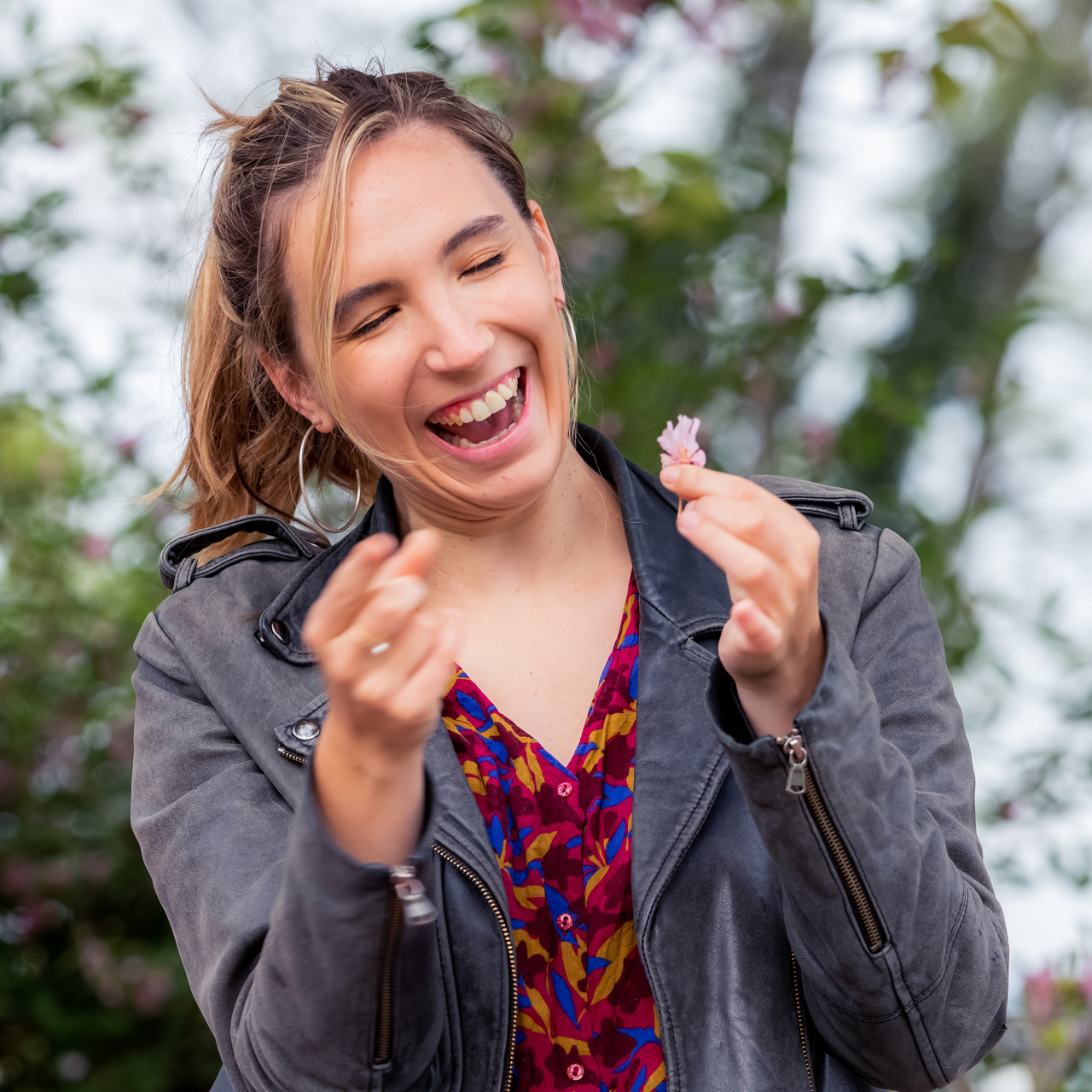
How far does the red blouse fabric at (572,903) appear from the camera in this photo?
1.42 meters

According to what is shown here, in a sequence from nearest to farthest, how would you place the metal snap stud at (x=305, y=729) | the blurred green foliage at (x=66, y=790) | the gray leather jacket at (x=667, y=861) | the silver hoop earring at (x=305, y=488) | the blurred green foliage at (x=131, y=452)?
the gray leather jacket at (x=667, y=861)
the metal snap stud at (x=305, y=729)
the silver hoop earring at (x=305, y=488)
the blurred green foliage at (x=131, y=452)
the blurred green foliage at (x=66, y=790)

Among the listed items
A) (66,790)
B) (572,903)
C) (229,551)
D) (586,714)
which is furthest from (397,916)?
(66,790)

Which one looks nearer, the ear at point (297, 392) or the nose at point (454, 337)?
the nose at point (454, 337)

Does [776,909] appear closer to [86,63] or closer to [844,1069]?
[844,1069]

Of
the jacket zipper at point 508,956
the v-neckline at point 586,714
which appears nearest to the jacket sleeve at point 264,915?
the jacket zipper at point 508,956

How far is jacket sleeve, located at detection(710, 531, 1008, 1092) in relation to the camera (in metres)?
1.15

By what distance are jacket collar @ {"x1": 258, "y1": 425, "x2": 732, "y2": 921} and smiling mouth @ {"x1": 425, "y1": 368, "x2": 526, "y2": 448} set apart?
212 mm

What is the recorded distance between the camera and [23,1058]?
10.4ft

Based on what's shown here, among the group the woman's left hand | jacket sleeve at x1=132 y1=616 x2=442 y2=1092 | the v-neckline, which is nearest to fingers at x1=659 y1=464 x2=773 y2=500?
the woman's left hand

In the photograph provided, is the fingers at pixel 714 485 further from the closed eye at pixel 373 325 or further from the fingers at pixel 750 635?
the closed eye at pixel 373 325

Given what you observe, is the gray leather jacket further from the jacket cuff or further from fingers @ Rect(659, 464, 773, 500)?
fingers @ Rect(659, 464, 773, 500)

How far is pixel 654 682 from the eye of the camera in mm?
1505

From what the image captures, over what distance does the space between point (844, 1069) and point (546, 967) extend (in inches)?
14.3

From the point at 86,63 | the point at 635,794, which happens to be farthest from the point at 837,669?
the point at 86,63
